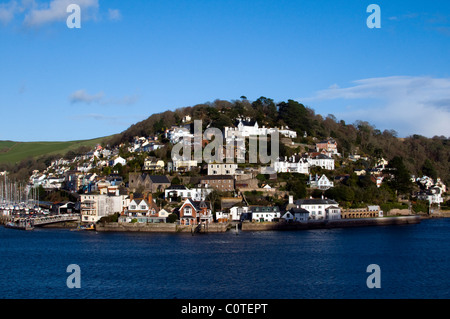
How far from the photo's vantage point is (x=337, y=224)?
43.8m

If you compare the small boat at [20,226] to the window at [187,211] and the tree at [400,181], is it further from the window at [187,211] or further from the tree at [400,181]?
the tree at [400,181]

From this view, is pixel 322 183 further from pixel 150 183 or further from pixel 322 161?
pixel 150 183

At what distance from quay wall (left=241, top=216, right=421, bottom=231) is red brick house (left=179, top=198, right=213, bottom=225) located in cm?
311

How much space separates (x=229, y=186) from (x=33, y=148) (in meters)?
72.9

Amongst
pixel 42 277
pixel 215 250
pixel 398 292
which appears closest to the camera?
pixel 398 292

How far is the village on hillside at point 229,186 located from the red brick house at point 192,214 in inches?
3.0

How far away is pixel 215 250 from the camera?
99.5 feet

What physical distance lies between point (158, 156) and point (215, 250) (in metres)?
30.8

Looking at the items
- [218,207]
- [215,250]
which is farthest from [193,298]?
[218,207]

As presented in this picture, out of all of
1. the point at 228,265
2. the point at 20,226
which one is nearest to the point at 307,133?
the point at 20,226

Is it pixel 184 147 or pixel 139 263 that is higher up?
pixel 184 147

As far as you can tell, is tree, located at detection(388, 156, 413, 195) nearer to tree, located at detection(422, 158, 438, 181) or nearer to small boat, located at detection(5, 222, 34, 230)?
tree, located at detection(422, 158, 438, 181)

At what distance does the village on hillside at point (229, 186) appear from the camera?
44.1 meters

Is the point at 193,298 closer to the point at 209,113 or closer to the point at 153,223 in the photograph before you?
the point at 153,223
